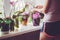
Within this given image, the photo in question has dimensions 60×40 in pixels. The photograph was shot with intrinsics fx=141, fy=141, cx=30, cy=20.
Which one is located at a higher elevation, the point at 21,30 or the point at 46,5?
the point at 46,5

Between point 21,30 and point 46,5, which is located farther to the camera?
point 46,5

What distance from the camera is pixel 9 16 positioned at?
1.90 meters

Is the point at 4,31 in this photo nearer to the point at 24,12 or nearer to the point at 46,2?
the point at 24,12

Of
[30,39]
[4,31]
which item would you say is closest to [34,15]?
[30,39]

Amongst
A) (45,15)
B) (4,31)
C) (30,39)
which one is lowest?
(30,39)

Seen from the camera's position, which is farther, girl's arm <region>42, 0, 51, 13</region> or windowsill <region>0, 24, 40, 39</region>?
girl's arm <region>42, 0, 51, 13</region>

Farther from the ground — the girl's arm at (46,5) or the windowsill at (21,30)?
the girl's arm at (46,5)

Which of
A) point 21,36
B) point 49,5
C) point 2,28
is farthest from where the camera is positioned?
point 49,5

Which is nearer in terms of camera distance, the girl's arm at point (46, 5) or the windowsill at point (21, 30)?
the windowsill at point (21, 30)

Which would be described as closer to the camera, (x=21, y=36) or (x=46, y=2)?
(x=21, y=36)

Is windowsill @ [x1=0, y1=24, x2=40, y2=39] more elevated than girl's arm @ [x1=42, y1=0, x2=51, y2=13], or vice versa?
girl's arm @ [x1=42, y1=0, x2=51, y2=13]

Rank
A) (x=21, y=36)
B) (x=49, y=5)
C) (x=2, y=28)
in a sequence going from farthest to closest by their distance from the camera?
(x=49, y=5) < (x=21, y=36) < (x=2, y=28)

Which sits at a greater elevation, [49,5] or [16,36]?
[49,5]

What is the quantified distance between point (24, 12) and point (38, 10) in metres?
0.28
